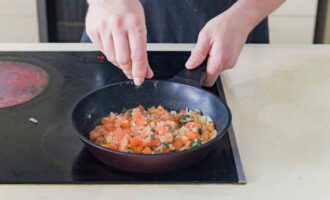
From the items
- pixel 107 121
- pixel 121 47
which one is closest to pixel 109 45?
pixel 121 47

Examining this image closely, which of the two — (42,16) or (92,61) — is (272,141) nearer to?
(92,61)

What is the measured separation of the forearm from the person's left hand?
0.12ft

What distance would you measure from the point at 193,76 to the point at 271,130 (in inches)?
7.7

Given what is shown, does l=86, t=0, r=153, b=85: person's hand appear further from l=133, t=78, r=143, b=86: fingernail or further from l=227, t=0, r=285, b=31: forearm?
l=227, t=0, r=285, b=31: forearm

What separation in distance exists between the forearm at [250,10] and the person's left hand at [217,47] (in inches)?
1.5

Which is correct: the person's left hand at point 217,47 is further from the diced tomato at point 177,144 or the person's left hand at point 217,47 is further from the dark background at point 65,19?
the dark background at point 65,19

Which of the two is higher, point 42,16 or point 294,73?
point 294,73

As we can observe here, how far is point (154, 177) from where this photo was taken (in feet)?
Result: 2.68

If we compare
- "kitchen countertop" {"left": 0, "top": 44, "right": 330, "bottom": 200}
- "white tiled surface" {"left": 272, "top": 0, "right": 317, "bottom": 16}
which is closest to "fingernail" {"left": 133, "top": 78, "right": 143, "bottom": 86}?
"kitchen countertop" {"left": 0, "top": 44, "right": 330, "bottom": 200}

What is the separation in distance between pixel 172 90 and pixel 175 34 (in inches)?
20.4

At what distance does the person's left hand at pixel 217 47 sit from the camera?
1.05 m

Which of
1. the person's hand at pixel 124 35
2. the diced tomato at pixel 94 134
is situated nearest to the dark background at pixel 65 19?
the person's hand at pixel 124 35

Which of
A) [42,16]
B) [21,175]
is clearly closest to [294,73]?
[21,175]

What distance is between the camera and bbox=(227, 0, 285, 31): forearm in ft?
3.70
